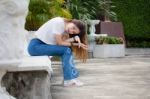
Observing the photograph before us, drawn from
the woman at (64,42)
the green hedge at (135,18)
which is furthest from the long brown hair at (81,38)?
the green hedge at (135,18)

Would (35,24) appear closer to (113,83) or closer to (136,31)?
(113,83)

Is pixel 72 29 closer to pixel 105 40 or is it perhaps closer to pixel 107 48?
pixel 107 48

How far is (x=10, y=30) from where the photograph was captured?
3787mm

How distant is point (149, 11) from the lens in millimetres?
19031

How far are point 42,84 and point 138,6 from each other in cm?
1485

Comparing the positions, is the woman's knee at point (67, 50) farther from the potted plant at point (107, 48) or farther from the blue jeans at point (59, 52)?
the potted plant at point (107, 48)

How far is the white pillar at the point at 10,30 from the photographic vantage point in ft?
12.3

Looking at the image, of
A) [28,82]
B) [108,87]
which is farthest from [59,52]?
[28,82]

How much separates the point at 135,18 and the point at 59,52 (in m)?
12.6

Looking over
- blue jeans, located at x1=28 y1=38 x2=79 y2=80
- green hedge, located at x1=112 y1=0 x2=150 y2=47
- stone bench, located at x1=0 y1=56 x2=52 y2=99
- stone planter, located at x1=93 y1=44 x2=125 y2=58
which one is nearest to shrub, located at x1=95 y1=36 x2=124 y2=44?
stone planter, located at x1=93 y1=44 x2=125 y2=58

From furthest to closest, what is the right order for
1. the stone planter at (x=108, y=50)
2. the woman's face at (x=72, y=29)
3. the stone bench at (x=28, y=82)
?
the stone planter at (x=108, y=50) < the woman's face at (x=72, y=29) < the stone bench at (x=28, y=82)

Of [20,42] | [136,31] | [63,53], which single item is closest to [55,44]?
[63,53]

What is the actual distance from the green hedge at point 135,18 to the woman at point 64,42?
12161mm

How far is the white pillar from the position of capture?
373cm
